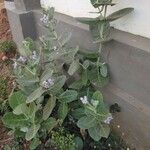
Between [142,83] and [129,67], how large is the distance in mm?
159

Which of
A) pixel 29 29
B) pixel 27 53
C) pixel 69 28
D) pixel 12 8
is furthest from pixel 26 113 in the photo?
pixel 12 8

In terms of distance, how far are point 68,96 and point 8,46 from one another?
1.97m

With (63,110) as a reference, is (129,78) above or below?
above

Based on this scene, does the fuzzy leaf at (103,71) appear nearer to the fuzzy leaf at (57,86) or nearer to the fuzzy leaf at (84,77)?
the fuzzy leaf at (84,77)

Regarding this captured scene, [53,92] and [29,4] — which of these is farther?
[29,4]

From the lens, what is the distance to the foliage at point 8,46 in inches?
186

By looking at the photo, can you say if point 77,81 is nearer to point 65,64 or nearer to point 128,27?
point 65,64

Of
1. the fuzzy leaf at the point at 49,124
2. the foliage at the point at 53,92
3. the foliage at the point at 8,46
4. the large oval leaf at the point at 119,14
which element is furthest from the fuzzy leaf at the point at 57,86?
the foliage at the point at 8,46

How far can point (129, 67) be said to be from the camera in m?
2.87

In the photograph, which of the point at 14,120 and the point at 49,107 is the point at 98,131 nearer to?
the point at 49,107

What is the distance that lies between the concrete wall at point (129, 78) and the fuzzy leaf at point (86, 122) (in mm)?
362

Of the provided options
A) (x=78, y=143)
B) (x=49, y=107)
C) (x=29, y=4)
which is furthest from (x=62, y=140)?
(x=29, y=4)

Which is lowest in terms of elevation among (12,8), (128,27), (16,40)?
(16,40)

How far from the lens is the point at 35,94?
2.81 m
